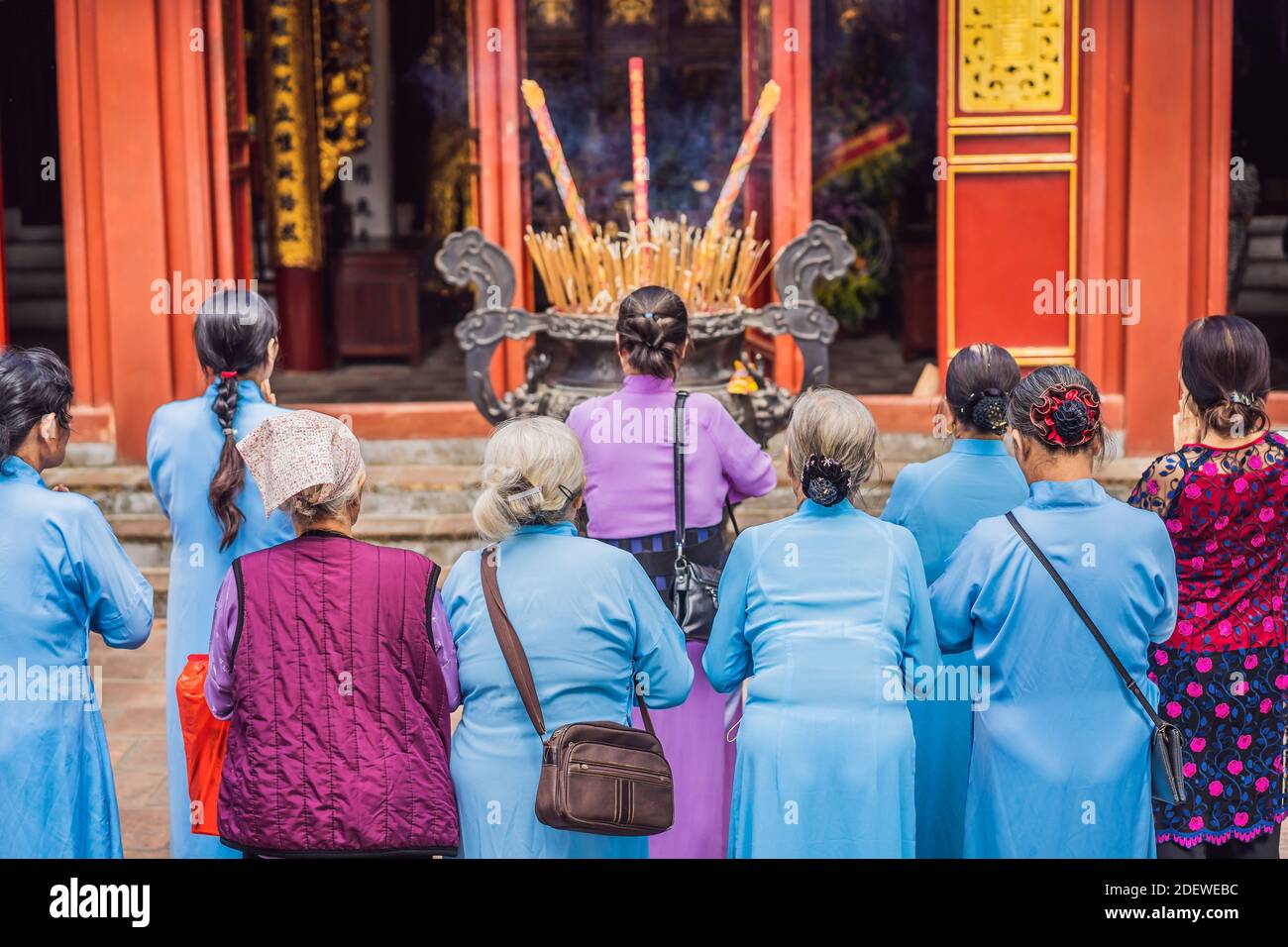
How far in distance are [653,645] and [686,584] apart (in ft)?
2.21

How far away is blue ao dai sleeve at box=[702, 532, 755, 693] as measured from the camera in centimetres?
292

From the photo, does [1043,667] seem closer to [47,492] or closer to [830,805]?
[830,805]

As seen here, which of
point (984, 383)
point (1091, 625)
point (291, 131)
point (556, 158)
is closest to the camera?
point (1091, 625)

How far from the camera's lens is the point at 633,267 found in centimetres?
444

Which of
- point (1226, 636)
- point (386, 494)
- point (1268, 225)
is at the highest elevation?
point (1268, 225)

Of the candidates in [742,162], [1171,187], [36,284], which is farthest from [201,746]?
[36,284]

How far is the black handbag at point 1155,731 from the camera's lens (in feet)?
9.50

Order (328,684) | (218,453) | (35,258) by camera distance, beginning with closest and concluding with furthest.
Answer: (328,684), (218,453), (35,258)

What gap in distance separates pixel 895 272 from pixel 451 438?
4.04 m

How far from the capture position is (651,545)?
11.6 ft

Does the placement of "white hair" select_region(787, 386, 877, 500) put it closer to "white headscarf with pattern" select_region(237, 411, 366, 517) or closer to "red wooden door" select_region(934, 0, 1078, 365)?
"white headscarf with pattern" select_region(237, 411, 366, 517)

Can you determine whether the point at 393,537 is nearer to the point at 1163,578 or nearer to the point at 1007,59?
the point at 1007,59

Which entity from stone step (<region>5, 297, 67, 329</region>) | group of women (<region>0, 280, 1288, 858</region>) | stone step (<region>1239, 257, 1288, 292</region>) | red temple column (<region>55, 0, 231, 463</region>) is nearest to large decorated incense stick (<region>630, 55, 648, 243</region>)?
group of women (<region>0, 280, 1288, 858</region>)

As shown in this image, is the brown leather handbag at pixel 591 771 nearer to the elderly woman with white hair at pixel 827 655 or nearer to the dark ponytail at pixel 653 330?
the elderly woman with white hair at pixel 827 655
